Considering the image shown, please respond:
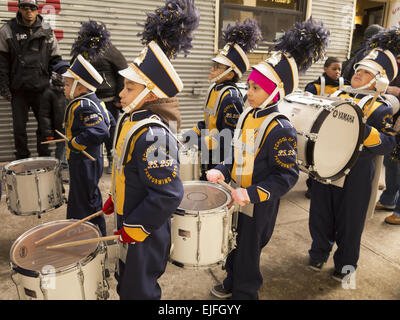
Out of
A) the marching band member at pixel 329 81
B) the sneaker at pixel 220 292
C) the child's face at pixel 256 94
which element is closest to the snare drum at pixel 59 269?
the sneaker at pixel 220 292


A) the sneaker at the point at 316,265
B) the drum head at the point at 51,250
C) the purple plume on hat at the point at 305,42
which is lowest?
the sneaker at the point at 316,265

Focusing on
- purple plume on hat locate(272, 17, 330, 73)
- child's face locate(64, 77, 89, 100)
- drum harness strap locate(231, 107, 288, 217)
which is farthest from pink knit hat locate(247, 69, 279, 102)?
child's face locate(64, 77, 89, 100)

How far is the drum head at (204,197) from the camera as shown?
2393 millimetres

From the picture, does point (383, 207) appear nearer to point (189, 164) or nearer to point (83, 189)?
point (189, 164)

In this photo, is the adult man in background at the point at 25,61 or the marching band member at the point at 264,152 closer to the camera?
the marching band member at the point at 264,152

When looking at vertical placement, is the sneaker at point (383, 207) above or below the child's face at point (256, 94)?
below

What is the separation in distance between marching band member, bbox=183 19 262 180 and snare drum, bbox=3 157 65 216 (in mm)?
1600

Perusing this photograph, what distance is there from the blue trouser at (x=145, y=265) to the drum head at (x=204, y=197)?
278mm

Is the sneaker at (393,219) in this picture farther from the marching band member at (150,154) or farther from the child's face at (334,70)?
the marching band member at (150,154)

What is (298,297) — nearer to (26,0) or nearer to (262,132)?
(262,132)

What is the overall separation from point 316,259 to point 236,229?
1.25m

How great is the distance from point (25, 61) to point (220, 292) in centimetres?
480

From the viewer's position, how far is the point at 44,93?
5383mm

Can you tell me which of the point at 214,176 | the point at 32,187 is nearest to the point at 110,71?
the point at 32,187
